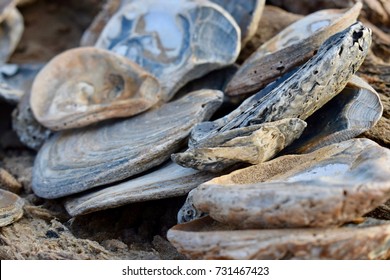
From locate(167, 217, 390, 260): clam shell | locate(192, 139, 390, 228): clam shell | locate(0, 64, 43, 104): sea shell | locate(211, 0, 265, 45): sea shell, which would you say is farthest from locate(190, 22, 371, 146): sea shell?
locate(0, 64, 43, 104): sea shell

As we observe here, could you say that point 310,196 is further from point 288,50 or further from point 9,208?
point 9,208

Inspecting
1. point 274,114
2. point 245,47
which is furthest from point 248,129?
point 245,47

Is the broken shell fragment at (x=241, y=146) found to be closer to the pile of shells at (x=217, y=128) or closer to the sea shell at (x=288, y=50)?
the pile of shells at (x=217, y=128)

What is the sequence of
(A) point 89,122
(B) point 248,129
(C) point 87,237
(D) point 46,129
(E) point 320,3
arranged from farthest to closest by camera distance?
(E) point 320,3
(D) point 46,129
(A) point 89,122
(C) point 87,237
(B) point 248,129

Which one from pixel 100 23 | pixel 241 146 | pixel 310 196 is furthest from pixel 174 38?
pixel 310 196

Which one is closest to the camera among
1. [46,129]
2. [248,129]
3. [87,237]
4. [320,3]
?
[248,129]

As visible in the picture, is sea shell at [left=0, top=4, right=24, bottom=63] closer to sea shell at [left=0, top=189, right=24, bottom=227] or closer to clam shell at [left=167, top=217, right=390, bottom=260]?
sea shell at [left=0, top=189, right=24, bottom=227]
